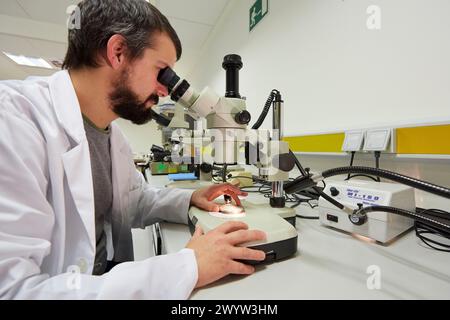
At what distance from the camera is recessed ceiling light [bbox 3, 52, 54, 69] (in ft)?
12.9

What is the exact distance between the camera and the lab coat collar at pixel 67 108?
566mm

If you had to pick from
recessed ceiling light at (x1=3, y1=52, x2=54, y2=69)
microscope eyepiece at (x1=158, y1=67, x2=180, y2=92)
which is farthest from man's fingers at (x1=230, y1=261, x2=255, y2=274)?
recessed ceiling light at (x1=3, y1=52, x2=54, y2=69)

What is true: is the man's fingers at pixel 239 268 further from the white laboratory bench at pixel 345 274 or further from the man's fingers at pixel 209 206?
the man's fingers at pixel 209 206

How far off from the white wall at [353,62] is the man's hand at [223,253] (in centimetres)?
78

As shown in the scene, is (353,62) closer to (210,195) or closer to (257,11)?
(210,195)

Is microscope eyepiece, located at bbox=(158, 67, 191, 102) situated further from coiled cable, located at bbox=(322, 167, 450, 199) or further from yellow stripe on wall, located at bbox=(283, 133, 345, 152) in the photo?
yellow stripe on wall, located at bbox=(283, 133, 345, 152)

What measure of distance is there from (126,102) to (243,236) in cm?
62

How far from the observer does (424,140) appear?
0.75m

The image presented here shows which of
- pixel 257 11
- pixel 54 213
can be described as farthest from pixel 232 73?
pixel 257 11

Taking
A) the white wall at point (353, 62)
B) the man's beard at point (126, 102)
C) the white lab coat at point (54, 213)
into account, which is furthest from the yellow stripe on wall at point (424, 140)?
the man's beard at point (126, 102)

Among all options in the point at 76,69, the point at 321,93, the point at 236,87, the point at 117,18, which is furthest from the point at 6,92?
the point at 321,93

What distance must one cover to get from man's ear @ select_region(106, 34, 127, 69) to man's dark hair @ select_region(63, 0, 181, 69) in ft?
0.05

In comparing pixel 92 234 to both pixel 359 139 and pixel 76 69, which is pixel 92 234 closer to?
pixel 76 69

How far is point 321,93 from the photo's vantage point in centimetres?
124
